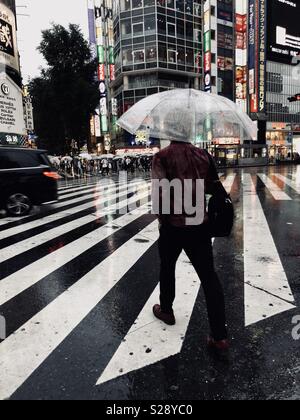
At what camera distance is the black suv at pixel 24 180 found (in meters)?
8.78

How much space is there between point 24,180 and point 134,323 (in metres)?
6.95

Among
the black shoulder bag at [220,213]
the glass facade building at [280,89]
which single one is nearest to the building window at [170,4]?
the glass facade building at [280,89]

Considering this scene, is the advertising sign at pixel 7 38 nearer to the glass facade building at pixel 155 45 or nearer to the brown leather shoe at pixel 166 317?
the brown leather shoe at pixel 166 317

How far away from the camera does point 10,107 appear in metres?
22.2

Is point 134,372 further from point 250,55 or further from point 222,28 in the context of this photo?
point 222,28

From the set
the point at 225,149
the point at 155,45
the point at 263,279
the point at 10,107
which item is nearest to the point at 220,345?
the point at 263,279

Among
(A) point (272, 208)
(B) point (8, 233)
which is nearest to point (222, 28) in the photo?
(A) point (272, 208)

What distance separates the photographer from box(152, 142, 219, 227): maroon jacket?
2.71 metres

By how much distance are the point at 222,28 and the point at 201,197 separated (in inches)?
2407

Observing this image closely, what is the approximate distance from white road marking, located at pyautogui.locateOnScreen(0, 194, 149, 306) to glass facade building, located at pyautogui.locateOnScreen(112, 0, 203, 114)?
157ft

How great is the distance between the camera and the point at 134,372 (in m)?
2.46

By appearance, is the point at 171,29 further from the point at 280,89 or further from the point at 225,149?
the point at 280,89

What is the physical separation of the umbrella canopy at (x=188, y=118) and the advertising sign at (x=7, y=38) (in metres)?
21.0
